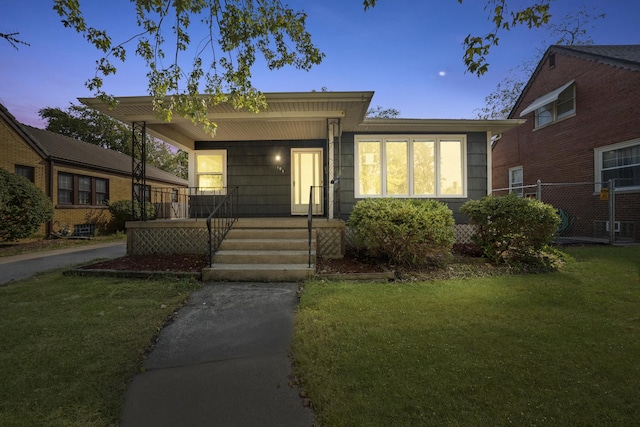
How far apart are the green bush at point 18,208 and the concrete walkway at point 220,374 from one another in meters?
9.87

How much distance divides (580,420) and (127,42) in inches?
232

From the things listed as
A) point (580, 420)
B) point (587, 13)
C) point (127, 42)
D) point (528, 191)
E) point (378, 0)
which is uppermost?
point (587, 13)

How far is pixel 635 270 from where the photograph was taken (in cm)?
512

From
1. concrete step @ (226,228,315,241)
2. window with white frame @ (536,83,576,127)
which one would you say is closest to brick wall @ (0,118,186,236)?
concrete step @ (226,228,315,241)

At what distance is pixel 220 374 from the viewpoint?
2268 millimetres

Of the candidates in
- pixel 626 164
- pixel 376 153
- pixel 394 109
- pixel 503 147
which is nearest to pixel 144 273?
pixel 376 153

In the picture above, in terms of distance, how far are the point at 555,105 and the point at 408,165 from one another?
8630mm

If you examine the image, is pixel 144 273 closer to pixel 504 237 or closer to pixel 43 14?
pixel 43 14

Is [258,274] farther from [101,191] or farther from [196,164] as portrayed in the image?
[101,191]

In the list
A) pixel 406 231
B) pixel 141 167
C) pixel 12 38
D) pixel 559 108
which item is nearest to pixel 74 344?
pixel 12 38

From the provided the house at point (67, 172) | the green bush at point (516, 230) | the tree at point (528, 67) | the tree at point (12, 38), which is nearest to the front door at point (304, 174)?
the house at point (67, 172)

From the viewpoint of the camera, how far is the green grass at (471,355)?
5.80 feet

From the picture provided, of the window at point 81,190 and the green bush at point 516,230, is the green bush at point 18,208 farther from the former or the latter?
the green bush at point 516,230

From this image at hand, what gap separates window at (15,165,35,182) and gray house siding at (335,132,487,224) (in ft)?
38.9
